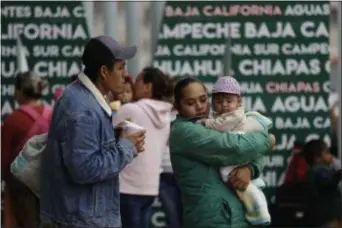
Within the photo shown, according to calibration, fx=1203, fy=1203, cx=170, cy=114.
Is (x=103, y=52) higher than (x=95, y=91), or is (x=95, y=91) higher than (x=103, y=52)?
(x=103, y=52)

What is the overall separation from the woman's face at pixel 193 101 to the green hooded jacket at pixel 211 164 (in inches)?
4.6

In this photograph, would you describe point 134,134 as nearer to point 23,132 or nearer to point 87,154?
point 87,154

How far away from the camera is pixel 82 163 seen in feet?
18.6

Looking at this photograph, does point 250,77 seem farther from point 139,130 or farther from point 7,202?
point 139,130

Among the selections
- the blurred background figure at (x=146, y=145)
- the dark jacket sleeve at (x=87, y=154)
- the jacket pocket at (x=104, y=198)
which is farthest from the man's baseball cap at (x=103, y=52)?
the blurred background figure at (x=146, y=145)

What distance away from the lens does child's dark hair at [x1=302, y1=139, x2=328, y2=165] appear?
11742mm

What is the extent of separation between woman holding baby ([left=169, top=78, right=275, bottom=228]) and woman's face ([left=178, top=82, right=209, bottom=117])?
0.08 m

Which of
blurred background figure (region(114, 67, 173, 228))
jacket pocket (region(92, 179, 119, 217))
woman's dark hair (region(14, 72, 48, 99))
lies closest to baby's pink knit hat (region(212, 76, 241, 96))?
jacket pocket (region(92, 179, 119, 217))

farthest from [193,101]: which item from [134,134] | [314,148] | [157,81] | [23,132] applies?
[314,148]

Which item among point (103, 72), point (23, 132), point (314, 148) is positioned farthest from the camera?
point (314, 148)

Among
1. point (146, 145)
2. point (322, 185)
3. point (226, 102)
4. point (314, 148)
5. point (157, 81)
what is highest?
point (157, 81)

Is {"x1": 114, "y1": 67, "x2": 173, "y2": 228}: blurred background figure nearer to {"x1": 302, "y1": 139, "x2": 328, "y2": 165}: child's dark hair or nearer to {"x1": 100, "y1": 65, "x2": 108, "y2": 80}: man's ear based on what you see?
{"x1": 100, "y1": 65, "x2": 108, "y2": 80}: man's ear

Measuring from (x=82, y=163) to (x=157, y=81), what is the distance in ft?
11.3

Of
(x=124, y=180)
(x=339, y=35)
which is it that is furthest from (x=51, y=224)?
(x=339, y=35)
